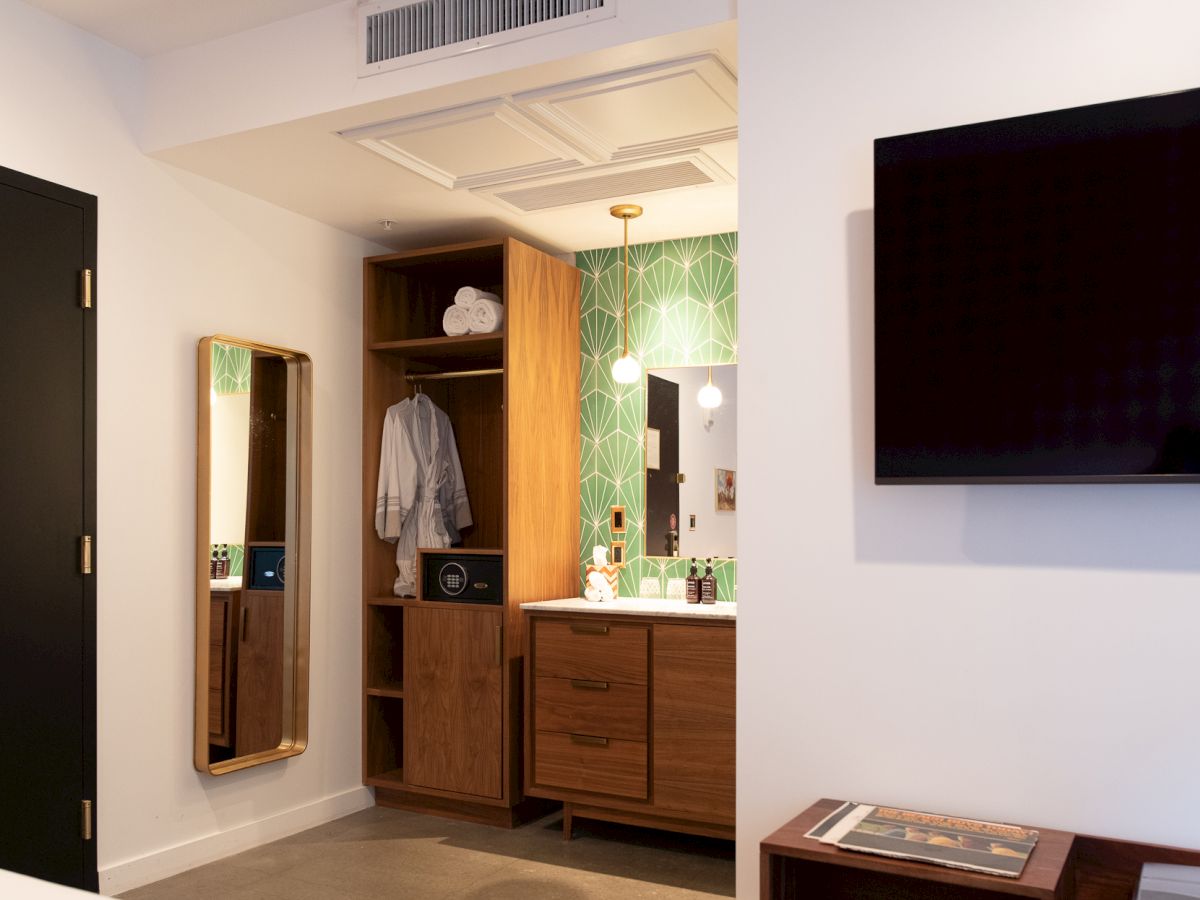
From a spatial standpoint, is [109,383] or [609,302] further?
[609,302]

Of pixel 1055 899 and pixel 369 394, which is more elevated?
pixel 369 394

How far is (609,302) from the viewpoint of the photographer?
4645 mm

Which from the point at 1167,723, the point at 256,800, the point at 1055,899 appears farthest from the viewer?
the point at 256,800

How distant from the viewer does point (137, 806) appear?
3336mm

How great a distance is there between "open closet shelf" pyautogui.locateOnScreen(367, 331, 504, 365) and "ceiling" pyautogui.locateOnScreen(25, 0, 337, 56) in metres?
1.43

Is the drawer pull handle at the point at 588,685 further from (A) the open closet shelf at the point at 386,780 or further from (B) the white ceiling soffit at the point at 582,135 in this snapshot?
(B) the white ceiling soffit at the point at 582,135

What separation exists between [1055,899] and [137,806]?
2.84m

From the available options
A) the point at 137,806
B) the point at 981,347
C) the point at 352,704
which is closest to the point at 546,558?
the point at 352,704

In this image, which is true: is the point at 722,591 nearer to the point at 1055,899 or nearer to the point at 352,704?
the point at 352,704

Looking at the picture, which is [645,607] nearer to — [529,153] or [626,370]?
[626,370]

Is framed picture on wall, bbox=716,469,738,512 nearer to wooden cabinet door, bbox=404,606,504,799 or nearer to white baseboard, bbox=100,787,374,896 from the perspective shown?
wooden cabinet door, bbox=404,606,504,799

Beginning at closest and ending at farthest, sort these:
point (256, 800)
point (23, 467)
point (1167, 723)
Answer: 1. point (1167, 723)
2. point (23, 467)
3. point (256, 800)

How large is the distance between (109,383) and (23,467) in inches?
16.6

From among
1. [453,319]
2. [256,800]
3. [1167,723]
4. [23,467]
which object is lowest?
[256,800]
